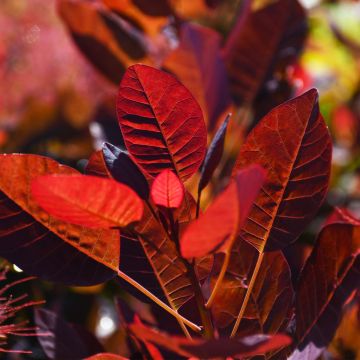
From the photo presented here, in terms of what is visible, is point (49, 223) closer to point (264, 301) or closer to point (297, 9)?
point (264, 301)

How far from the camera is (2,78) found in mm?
2080

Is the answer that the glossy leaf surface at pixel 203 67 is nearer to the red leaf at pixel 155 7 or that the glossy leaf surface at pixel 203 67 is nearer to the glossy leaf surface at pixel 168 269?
the red leaf at pixel 155 7

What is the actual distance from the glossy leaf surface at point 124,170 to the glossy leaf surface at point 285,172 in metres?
0.09

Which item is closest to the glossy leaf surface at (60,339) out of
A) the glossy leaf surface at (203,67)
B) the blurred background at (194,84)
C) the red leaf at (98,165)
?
the blurred background at (194,84)

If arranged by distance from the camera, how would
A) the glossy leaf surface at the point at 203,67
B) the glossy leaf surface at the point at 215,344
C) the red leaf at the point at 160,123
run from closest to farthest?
the glossy leaf surface at the point at 215,344 → the red leaf at the point at 160,123 → the glossy leaf surface at the point at 203,67

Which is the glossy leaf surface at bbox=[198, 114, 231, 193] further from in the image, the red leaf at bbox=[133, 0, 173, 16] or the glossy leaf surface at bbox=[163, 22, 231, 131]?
the red leaf at bbox=[133, 0, 173, 16]

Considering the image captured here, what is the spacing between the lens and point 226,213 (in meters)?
0.51

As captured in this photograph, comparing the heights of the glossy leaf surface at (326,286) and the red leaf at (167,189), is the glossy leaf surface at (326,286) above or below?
below

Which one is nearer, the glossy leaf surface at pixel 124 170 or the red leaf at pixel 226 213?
the red leaf at pixel 226 213

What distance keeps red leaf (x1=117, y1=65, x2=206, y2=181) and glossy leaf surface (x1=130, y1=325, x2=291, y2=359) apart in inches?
6.5

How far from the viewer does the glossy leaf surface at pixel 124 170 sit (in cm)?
64

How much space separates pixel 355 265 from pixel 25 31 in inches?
77.9

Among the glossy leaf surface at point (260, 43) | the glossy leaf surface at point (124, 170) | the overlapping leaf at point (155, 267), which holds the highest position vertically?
the glossy leaf surface at point (260, 43)

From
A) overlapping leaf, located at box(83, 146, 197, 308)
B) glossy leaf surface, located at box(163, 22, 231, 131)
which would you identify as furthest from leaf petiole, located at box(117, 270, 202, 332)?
glossy leaf surface, located at box(163, 22, 231, 131)
